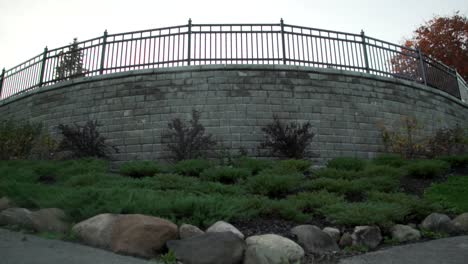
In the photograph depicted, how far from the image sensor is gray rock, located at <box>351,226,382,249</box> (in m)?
4.19

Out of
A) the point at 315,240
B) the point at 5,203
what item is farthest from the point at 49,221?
the point at 315,240

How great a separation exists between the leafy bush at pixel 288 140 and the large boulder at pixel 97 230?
529cm

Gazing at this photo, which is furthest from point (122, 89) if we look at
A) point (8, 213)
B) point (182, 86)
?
point (8, 213)

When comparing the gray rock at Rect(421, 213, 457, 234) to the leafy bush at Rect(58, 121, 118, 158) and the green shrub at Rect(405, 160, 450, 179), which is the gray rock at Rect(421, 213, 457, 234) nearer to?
the green shrub at Rect(405, 160, 450, 179)

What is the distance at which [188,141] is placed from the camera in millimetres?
8586

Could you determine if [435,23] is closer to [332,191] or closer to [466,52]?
[466,52]

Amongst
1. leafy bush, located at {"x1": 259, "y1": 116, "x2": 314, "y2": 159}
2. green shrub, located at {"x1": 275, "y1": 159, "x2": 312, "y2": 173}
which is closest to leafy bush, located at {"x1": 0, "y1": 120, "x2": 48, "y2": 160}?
leafy bush, located at {"x1": 259, "y1": 116, "x2": 314, "y2": 159}

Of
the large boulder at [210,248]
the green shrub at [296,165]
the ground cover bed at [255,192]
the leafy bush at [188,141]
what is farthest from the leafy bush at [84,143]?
the large boulder at [210,248]

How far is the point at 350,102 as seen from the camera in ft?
33.3

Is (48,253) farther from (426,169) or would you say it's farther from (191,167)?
(426,169)

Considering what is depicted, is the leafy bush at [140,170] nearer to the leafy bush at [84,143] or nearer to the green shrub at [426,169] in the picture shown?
the leafy bush at [84,143]

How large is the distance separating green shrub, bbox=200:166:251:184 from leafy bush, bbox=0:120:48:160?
18.1 ft

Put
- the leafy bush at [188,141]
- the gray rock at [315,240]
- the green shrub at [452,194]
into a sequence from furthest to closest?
the leafy bush at [188,141] < the green shrub at [452,194] < the gray rock at [315,240]

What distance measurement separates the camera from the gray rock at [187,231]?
12.6ft
